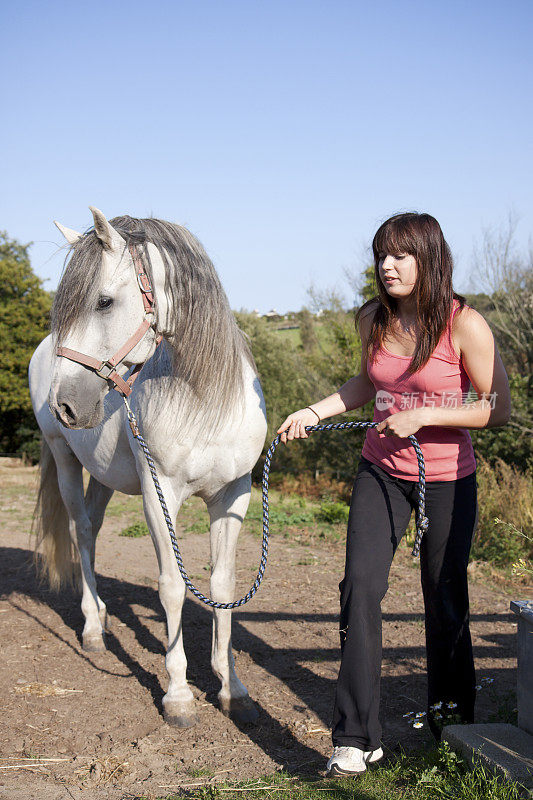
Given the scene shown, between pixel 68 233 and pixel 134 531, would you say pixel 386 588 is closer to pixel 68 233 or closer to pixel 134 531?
pixel 68 233

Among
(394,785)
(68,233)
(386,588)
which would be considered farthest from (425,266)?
(394,785)

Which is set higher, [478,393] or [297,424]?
[478,393]

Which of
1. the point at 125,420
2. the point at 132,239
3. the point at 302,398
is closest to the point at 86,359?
the point at 132,239

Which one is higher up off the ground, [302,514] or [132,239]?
[132,239]

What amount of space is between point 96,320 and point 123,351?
0.16m

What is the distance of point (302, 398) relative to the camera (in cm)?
1204

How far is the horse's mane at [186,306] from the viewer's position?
8.46 ft

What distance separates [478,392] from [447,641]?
100 cm

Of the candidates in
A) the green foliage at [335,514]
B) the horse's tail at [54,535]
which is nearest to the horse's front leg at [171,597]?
the horse's tail at [54,535]

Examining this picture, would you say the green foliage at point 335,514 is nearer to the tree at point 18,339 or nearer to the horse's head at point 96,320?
the horse's head at point 96,320

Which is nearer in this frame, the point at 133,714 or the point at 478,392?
the point at 478,392

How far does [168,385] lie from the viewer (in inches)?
118

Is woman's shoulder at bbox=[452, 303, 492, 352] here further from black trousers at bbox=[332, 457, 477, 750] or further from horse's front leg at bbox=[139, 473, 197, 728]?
horse's front leg at bbox=[139, 473, 197, 728]

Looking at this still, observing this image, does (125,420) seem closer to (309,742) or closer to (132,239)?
(132,239)
